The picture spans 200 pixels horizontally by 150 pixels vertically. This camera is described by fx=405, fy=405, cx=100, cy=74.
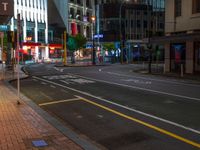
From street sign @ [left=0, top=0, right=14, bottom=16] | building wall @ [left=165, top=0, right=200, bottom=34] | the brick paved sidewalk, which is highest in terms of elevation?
building wall @ [left=165, top=0, right=200, bottom=34]

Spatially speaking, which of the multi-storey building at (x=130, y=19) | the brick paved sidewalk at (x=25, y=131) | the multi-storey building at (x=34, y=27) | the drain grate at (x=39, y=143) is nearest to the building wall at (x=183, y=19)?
the brick paved sidewalk at (x=25, y=131)

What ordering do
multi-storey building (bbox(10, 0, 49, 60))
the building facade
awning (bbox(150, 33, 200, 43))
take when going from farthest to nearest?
1. multi-storey building (bbox(10, 0, 49, 60))
2. the building facade
3. awning (bbox(150, 33, 200, 43))

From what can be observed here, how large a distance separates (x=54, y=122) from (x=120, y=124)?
73.3 inches

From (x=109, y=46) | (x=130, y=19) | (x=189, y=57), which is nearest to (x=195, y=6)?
(x=189, y=57)

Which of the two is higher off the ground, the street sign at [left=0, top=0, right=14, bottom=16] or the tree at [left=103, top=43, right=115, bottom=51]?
the street sign at [left=0, top=0, right=14, bottom=16]

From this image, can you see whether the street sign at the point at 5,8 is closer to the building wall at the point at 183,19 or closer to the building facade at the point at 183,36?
the building facade at the point at 183,36

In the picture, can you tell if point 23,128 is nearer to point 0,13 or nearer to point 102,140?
point 102,140

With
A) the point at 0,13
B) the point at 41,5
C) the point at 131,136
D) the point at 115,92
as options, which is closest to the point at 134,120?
the point at 131,136

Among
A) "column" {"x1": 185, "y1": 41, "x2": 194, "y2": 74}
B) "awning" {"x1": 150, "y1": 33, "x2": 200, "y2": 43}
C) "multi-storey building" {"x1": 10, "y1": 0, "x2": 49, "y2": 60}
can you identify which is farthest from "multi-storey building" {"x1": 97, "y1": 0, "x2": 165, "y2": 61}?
"column" {"x1": 185, "y1": 41, "x2": 194, "y2": 74}

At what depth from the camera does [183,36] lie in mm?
31750

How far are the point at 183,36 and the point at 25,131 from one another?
78.3 feet

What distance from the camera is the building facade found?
109 ft

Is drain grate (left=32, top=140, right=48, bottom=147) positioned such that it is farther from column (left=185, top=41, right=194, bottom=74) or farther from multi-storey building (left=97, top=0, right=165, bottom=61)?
multi-storey building (left=97, top=0, right=165, bottom=61)

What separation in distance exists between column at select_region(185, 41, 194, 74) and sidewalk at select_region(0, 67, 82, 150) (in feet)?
74.3
